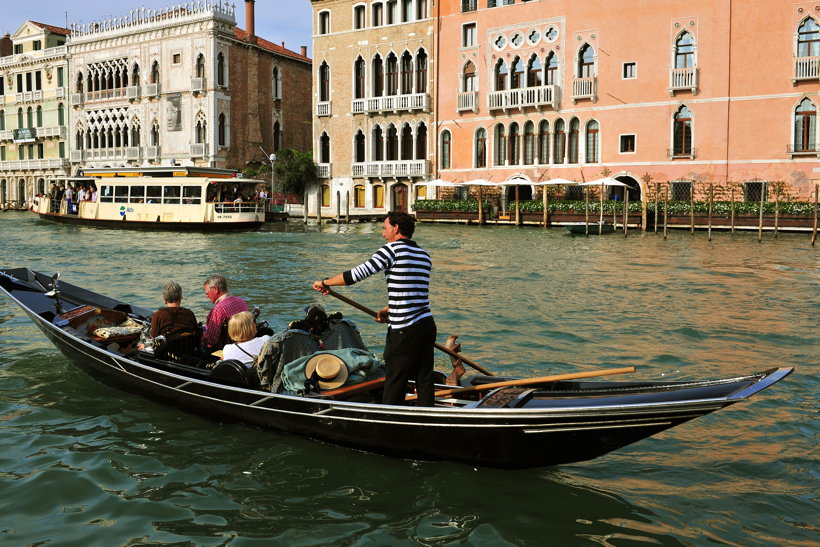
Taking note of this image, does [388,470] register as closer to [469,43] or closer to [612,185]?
[612,185]

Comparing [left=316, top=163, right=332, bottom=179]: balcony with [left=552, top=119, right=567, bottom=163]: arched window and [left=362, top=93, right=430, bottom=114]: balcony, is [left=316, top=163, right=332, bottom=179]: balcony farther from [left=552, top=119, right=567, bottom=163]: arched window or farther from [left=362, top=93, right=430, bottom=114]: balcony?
[left=552, top=119, right=567, bottom=163]: arched window

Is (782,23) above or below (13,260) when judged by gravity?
above

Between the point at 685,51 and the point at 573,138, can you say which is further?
the point at 573,138

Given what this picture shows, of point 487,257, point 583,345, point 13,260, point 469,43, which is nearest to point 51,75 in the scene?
point 469,43

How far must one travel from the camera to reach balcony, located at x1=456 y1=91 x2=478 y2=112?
28.6 meters

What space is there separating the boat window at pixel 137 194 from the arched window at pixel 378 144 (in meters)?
9.51

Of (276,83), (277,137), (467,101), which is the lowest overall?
Answer: (277,137)

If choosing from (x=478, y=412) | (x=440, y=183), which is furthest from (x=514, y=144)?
(x=478, y=412)

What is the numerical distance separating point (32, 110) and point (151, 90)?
31.4 feet

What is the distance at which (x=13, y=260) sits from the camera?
1571cm

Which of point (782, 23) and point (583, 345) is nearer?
point (583, 345)

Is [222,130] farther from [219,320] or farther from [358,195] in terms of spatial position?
[219,320]

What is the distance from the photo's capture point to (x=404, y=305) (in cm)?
409

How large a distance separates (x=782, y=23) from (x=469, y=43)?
1031 centimetres
